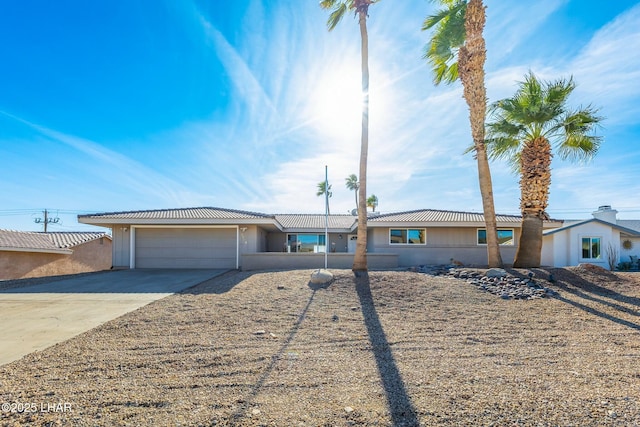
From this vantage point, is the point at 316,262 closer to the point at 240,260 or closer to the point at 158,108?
the point at 240,260

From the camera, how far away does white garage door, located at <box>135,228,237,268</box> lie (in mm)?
16047

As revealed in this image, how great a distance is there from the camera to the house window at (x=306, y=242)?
20547 mm

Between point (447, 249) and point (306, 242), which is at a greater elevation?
point (306, 242)

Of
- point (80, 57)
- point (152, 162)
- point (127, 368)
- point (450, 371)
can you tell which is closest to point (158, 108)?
point (80, 57)

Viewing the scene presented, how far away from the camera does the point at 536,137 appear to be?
37.1 feet

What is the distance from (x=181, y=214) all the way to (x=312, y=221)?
28.9ft

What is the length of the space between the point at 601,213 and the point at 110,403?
32392mm

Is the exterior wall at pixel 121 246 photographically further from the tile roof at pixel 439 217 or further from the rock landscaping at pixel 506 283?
the rock landscaping at pixel 506 283

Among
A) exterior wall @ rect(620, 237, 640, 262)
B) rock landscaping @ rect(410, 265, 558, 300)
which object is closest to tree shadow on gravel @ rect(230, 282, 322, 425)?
rock landscaping @ rect(410, 265, 558, 300)

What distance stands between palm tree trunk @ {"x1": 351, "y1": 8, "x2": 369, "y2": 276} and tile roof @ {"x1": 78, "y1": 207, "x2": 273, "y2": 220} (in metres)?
5.74

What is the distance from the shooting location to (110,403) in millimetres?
3049

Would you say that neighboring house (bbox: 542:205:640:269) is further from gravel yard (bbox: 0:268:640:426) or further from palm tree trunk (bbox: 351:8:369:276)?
palm tree trunk (bbox: 351:8:369:276)

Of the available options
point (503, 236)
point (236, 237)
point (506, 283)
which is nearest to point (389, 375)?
point (506, 283)

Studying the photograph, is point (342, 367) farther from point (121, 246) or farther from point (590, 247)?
point (590, 247)
